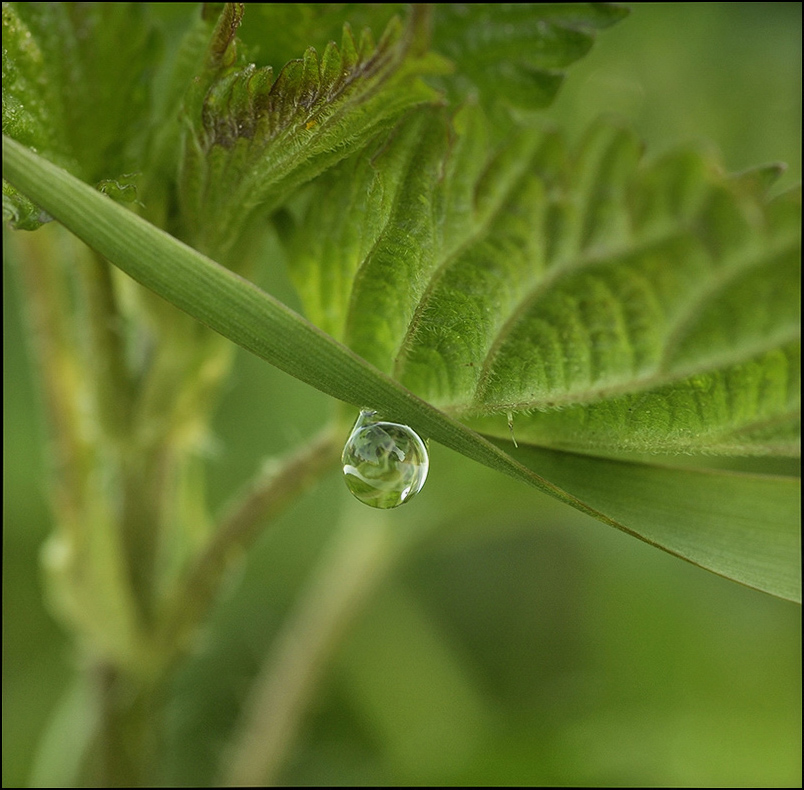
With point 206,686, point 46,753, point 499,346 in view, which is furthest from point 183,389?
point 206,686

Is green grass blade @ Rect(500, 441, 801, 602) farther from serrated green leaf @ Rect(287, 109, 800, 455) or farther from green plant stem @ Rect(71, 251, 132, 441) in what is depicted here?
green plant stem @ Rect(71, 251, 132, 441)

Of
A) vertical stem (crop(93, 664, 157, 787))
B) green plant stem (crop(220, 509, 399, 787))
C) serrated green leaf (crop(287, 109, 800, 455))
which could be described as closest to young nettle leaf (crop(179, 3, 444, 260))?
serrated green leaf (crop(287, 109, 800, 455))

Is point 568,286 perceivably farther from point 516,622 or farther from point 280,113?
point 516,622

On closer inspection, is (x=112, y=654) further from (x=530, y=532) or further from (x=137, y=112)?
(x=530, y=532)

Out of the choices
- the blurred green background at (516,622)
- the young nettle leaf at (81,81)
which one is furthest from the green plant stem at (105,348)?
the blurred green background at (516,622)

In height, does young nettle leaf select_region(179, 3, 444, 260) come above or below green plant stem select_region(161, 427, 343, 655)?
above

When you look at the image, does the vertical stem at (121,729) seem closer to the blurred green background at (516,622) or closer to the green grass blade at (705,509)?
the blurred green background at (516,622)
